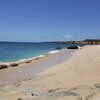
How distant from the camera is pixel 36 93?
875 cm

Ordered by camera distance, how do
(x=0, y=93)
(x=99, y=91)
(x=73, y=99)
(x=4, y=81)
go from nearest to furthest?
(x=73, y=99)
(x=99, y=91)
(x=0, y=93)
(x=4, y=81)

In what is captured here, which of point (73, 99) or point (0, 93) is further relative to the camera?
point (0, 93)

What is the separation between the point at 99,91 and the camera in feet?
28.0

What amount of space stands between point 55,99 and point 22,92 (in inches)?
66.7

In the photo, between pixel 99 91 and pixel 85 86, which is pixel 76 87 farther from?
pixel 99 91

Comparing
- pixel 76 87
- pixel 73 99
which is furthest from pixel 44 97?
pixel 76 87

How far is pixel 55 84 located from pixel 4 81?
149 inches

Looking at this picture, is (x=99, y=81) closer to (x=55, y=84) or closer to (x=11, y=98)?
(x=55, y=84)

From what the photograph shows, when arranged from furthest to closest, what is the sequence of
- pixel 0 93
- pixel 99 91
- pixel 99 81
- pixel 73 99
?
pixel 99 81 < pixel 0 93 < pixel 99 91 < pixel 73 99

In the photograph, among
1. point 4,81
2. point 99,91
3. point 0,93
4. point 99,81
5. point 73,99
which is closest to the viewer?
point 73,99

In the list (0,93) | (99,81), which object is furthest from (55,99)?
(99,81)

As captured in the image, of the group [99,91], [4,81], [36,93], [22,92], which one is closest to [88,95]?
[99,91]

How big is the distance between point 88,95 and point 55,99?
1162 mm

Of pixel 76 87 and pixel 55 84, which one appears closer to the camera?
pixel 76 87
